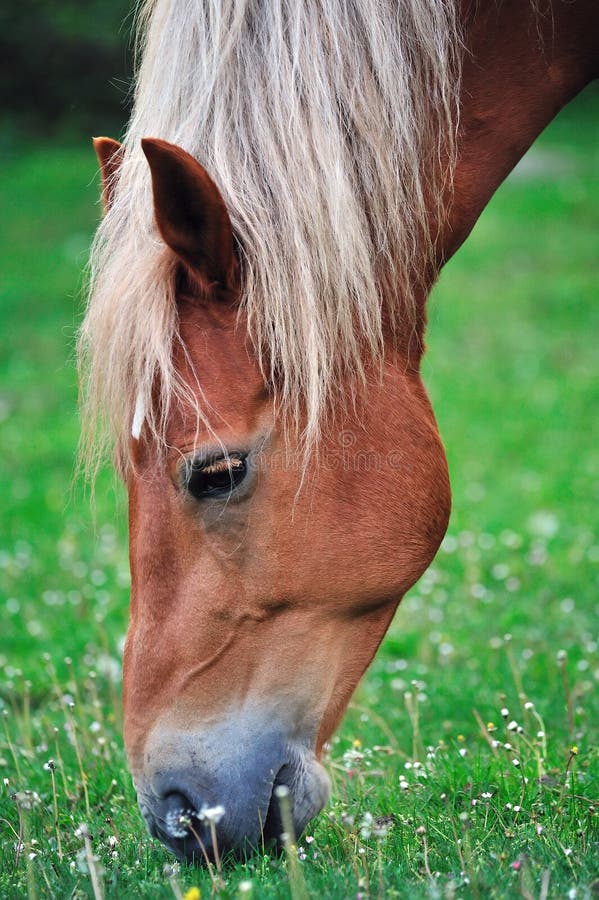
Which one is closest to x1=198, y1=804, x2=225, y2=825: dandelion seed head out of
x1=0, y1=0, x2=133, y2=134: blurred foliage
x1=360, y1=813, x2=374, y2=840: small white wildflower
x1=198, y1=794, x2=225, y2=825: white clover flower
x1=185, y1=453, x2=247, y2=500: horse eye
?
x1=198, y1=794, x2=225, y2=825: white clover flower

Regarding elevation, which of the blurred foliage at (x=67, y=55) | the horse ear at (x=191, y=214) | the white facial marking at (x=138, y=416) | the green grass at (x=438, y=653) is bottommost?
the green grass at (x=438, y=653)

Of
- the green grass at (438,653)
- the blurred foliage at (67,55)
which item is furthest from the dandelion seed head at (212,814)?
the blurred foliage at (67,55)

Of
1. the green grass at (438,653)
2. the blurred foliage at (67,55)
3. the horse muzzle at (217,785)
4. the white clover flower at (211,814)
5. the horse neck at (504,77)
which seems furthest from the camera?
the blurred foliage at (67,55)

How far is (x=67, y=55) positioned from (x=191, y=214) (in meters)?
17.5

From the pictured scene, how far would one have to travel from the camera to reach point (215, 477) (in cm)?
246

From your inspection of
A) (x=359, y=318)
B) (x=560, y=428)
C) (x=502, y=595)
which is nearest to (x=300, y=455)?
(x=359, y=318)

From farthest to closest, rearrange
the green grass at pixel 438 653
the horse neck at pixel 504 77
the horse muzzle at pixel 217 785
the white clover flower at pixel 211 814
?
1. the horse neck at pixel 504 77
2. the green grass at pixel 438 653
3. the horse muzzle at pixel 217 785
4. the white clover flower at pixel 211 814

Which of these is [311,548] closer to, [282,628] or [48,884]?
[282,628]

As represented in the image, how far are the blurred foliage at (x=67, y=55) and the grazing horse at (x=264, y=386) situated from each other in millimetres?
15820

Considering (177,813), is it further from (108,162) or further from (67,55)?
(67,55)

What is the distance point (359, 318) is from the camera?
8.41ft

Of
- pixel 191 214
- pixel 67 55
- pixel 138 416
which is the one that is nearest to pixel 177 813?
pixel 138 416

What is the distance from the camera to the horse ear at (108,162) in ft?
9.36

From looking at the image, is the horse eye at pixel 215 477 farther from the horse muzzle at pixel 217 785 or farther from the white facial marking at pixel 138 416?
the horse muzzle at pixel 217 785
